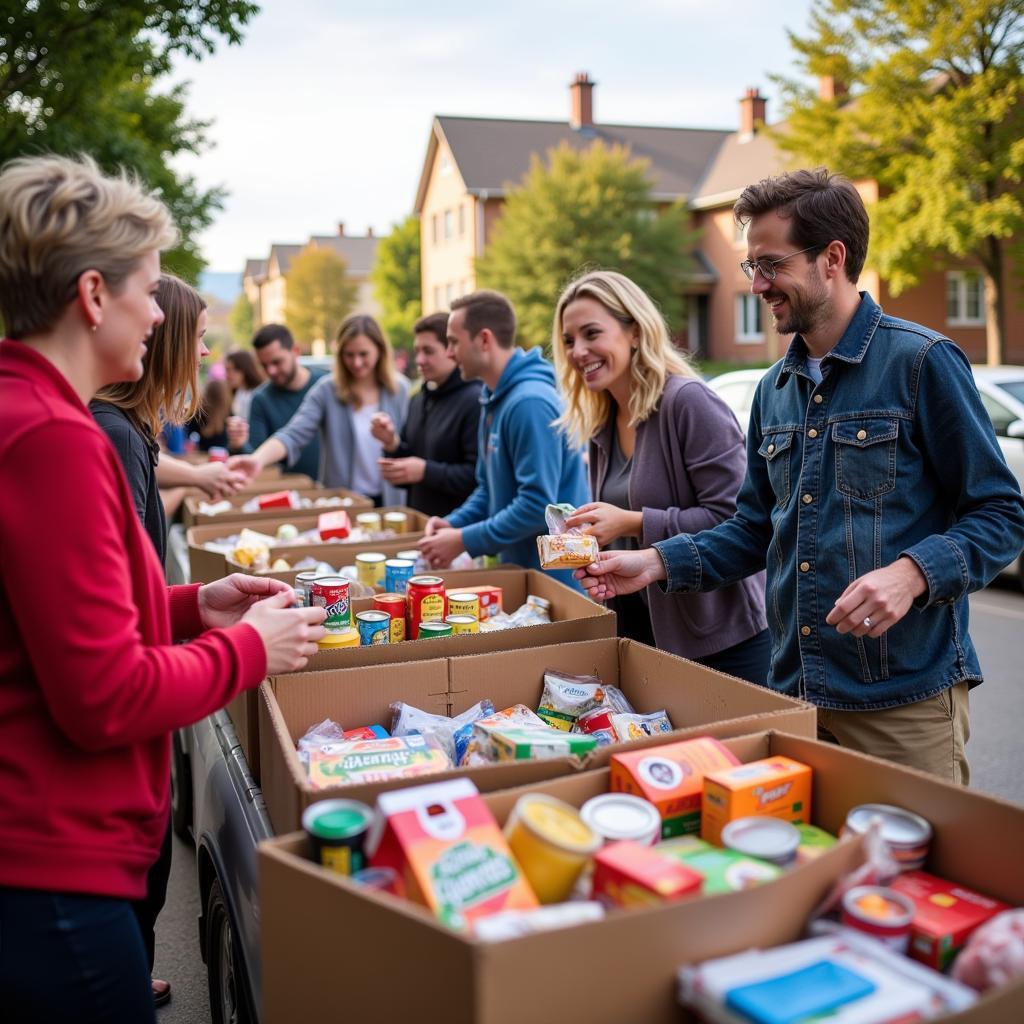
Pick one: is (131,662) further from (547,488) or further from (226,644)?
(547,488)

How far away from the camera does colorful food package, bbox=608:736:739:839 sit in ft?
5.57

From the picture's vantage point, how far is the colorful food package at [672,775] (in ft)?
5.57

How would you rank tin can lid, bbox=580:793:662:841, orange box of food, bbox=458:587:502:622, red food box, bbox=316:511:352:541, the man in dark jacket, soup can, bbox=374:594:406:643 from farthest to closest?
the man in dark jacket < red food box, bbox=316:511:352:541 < orange box of food, bbox=458:587:502:622 < soup can, bbox=374:594:406:643 < tin can lid, bbox=580:793:662:841

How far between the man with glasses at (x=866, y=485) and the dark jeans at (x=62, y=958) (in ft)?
5.25

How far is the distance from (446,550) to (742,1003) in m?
2.72

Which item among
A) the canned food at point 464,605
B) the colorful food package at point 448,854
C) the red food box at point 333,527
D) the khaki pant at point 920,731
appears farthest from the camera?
the red food box at point 333,527

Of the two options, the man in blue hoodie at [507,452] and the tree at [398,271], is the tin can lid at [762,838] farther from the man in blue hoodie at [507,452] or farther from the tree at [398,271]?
the tree at [398,271]

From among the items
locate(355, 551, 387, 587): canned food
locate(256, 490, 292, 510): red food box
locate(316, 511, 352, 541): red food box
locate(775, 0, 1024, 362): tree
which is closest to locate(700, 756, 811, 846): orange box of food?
locate(355, 551, 387, 587): canned food

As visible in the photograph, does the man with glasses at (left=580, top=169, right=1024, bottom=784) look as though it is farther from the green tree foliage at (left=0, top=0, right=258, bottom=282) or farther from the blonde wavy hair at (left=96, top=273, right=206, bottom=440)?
the green tree foliage at (left=0, top=0, right=258, bottom=282)

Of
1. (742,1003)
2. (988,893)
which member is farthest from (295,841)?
(988,893)

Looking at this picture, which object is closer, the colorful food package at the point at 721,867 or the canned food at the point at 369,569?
the colorful food package at the point at 721,867

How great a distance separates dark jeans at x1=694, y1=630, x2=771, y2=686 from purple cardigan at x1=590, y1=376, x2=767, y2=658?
58 millimetres

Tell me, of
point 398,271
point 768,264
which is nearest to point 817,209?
point 768,264

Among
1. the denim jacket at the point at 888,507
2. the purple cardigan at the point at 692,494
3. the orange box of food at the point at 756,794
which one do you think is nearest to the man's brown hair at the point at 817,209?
the denim jacket at the point at 888,507
